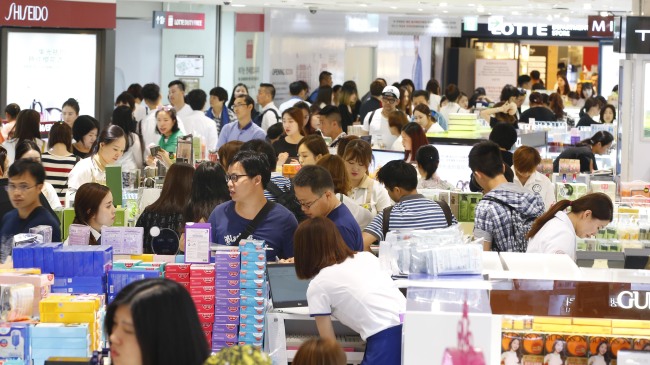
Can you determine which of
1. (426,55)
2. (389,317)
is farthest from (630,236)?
(426,55)

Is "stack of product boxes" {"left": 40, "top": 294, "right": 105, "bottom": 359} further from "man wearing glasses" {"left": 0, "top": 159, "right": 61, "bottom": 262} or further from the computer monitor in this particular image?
"man wearing glasses" {"left": 0, "top": 159, "right": 61, "bottom": 262}

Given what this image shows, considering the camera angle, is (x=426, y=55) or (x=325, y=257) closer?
(x=325, y=257)

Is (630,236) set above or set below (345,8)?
below

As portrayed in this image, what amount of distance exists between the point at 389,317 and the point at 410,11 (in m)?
17.3

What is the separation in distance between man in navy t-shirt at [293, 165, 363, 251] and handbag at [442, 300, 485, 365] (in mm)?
2270

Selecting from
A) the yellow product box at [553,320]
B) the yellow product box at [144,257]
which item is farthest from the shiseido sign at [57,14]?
the yellow product box at [553,320]

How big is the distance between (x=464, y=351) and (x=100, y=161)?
559cm

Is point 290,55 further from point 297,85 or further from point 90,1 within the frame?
point 90,1

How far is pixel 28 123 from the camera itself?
427 inches

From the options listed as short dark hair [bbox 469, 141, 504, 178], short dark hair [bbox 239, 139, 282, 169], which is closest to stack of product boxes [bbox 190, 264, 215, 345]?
short dark hair [bbox 469, 141, 504, 178]

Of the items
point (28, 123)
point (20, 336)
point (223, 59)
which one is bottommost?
point (20, 336)

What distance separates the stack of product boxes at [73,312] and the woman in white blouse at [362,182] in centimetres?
374

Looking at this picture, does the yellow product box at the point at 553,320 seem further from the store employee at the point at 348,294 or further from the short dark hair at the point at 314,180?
the short dark hair at the point at 314,180

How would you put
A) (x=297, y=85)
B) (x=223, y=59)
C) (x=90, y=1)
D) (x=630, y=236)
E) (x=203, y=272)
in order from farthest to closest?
(x=223, y=59), (x=297, y=85), (x=90, y=1), (x=630, y=236), (x=203, y=272)
